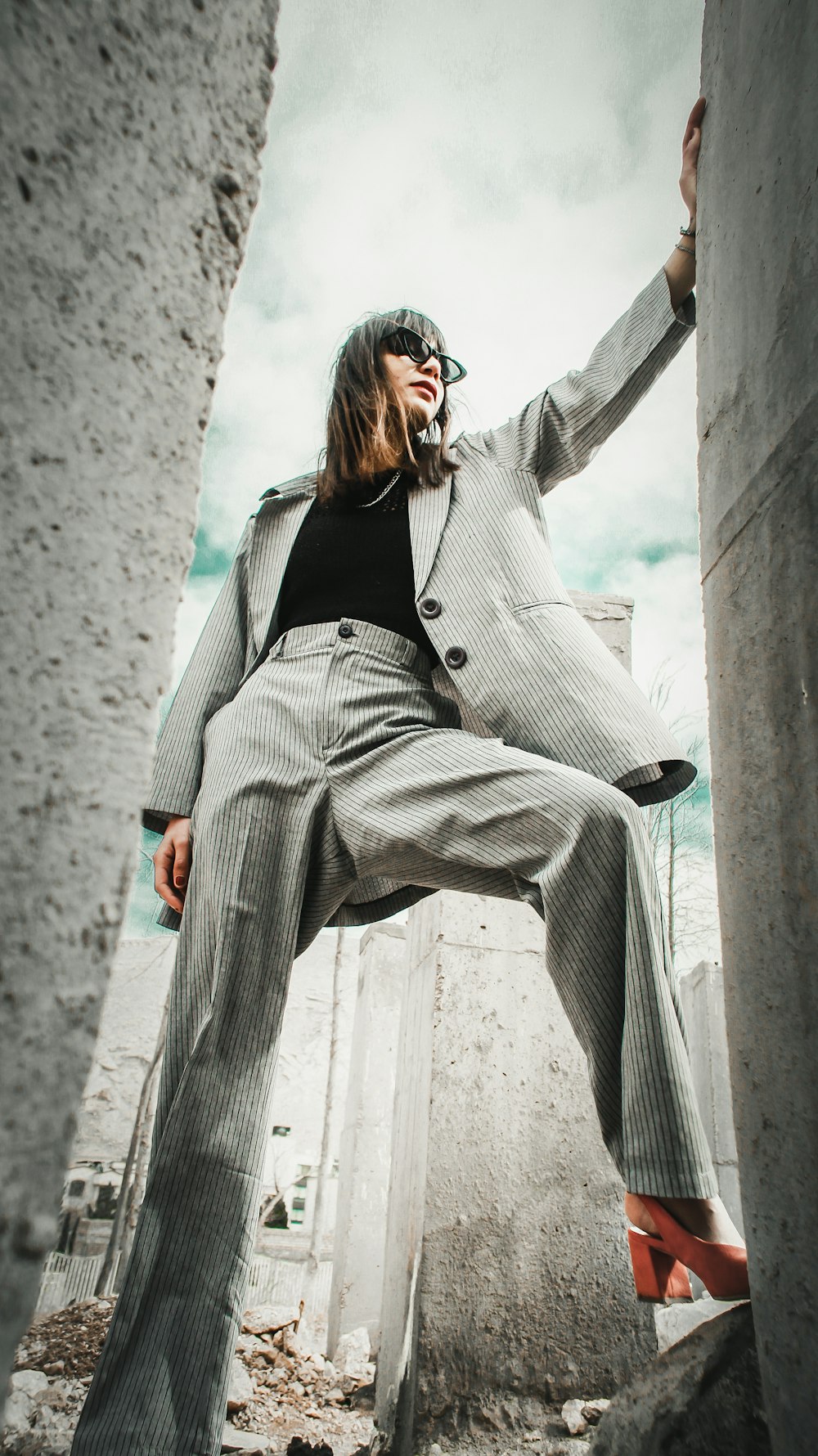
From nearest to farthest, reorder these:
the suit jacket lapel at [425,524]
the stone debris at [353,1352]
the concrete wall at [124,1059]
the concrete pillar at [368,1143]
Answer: the suit jacket lapel at [425,524] < the stone debris at [353,1352] < the concrete pillar at [368,1143] < the concrete wall at [124,1059]

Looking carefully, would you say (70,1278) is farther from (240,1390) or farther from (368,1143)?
(240,1390)

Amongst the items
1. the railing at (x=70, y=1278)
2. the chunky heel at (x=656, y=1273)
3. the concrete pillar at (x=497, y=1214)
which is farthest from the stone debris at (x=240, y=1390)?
the railing at (x=70, y=1278)

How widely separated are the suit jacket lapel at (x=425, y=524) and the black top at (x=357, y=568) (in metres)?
0.04

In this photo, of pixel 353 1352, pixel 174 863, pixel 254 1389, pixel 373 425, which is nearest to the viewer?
pixel 174 863

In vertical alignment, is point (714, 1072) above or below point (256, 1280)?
above

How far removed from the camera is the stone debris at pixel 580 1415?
2113mm

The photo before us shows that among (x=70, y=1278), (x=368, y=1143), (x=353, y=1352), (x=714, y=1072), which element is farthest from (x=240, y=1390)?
(x=70, y=1278)

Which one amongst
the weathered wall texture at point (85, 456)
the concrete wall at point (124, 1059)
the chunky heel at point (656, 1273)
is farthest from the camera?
the concrete wall at point (124, 1059)

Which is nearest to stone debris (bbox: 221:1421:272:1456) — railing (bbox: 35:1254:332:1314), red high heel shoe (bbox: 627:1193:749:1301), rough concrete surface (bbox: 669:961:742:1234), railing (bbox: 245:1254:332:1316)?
red high heel shoe (bbox: 627:1193:749:1301)

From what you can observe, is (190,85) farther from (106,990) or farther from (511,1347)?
(511,1347)

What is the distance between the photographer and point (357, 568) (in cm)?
204

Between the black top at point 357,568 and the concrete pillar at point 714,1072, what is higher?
the black top at point 357,568

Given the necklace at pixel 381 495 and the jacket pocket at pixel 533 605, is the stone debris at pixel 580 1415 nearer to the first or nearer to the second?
the jacket pocket at pixel 533 605

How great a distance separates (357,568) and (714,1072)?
663cm
